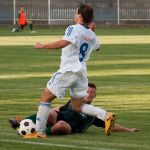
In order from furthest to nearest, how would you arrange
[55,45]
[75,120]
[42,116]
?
[75,120]
[42,116]
[55,45]

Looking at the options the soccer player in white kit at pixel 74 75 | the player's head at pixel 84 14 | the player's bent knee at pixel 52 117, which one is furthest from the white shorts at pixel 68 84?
the player's head at pixel 84 14

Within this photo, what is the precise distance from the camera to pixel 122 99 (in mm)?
20625

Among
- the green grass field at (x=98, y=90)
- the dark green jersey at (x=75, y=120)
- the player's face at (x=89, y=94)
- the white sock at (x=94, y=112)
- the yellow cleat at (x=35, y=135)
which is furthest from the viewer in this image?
the player's face at (x=89, y=94)

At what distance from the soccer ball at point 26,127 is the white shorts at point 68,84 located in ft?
1.91

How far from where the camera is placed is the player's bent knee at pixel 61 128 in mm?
14555

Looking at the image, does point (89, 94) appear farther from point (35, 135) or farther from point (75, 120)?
point (35, 135)

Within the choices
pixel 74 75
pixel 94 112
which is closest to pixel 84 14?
pixel 74 75

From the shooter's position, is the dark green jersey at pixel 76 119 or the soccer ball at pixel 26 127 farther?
the dark green jersey at pixel 76 119

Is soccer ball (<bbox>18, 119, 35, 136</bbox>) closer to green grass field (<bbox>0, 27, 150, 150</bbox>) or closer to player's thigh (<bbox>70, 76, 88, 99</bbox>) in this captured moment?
green grass field (<bbox>0, 27, 150, 150</bbox>)

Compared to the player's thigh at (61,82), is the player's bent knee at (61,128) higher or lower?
lower

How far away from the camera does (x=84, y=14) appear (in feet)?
47.5

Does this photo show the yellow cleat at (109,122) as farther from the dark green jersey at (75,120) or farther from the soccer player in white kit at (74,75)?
the dark green jersey at (75,120)

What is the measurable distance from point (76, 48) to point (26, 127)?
4.47 ft

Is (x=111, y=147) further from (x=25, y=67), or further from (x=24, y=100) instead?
(x=25, y=67)
